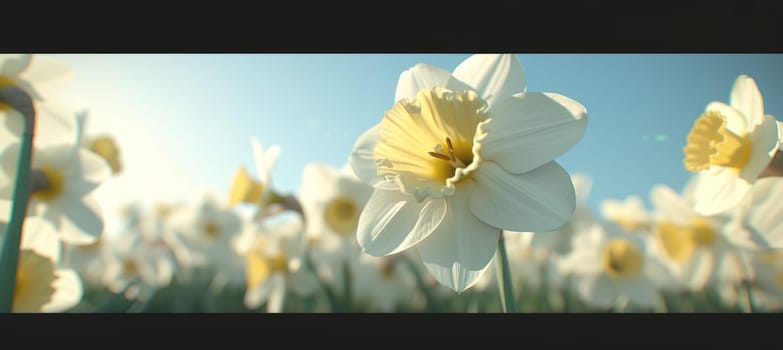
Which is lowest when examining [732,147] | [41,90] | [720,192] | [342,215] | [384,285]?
[384,285]

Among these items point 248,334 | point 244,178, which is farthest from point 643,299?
point 244,178

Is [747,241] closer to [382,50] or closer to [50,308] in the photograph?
[382,50]

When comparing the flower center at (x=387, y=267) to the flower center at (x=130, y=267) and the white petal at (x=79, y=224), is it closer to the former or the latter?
the white petal at (x=79, y=224)

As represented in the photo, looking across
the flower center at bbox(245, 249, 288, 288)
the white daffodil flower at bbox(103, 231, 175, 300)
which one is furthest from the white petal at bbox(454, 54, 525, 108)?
the white daffodil flower at bbox(103, 231, 175, 300)

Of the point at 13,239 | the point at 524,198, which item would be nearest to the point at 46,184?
the point at 13,239

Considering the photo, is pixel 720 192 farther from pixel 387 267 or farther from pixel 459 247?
pixel 387 267

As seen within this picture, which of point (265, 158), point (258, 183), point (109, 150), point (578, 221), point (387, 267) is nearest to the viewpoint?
point (265, 158)
